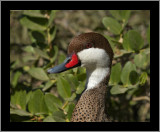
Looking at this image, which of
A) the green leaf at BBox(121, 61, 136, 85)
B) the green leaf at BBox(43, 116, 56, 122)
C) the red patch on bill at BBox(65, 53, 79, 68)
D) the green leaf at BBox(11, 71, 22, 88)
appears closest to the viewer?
the red patch on bill at BBox(65, 53, 79, 68)

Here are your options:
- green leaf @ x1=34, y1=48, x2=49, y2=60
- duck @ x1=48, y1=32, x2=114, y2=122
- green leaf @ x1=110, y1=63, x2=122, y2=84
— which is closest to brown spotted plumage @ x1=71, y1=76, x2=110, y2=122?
duck @ x1=48, y1=32, x2=114, y2=122

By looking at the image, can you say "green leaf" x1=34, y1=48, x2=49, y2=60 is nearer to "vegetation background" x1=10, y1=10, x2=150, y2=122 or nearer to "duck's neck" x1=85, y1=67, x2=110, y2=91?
"vegetation background" x1=10, y1=10, x2=150, y2=122

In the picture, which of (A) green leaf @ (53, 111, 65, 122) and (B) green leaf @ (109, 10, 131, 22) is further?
(B) green leaf @ (109, 10, 131, 22)

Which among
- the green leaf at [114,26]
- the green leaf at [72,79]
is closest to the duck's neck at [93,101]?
the green leaf at [72,79]

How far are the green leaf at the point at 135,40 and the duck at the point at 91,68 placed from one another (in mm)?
270

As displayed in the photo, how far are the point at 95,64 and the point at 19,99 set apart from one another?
691 mm

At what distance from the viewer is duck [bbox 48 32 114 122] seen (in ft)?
5.44

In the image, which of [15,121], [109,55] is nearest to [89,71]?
[109,55]

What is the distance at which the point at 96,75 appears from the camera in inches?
68.4

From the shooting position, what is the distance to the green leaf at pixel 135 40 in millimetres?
1941

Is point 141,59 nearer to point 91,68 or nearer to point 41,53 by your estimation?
point 91,68

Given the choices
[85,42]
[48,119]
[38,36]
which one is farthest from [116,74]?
[38,36]

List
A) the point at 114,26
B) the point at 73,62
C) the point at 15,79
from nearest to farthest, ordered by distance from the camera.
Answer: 1. the point at 73,62
2. the point at 114,26
3. the point at 15,79

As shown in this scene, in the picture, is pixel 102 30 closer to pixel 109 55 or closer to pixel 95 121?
pixel 109 55
